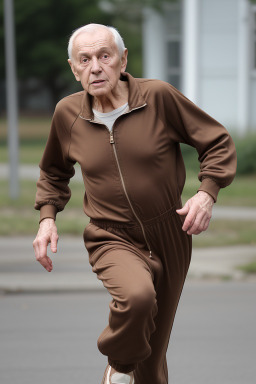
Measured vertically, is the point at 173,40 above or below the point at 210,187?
below

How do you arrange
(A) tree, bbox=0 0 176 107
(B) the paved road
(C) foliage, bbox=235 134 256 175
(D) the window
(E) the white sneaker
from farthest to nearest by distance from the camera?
(A) tree, bbox=0 0 176 107 → (D) the window → (C) foliage, bbox=235 134 256 175 → (B) the paved road → (E) the white sneaker

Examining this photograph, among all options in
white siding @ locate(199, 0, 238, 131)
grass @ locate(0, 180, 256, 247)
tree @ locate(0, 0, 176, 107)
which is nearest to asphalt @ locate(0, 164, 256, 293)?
grass @ locate(0, 180, 256, 247)

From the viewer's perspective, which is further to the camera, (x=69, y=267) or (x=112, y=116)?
(x=69, y=267)

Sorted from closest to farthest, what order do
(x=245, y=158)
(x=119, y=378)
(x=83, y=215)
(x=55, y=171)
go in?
(x=119, y=378) → (x=55, y=171) → (x=83, y=215) → (x=245, y=158)

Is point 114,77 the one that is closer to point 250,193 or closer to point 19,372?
point 19,372

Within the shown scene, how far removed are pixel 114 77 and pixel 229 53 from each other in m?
16.9

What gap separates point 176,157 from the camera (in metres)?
4.11

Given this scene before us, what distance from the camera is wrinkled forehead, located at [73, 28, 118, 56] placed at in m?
3.99

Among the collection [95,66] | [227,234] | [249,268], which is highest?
[95,66]

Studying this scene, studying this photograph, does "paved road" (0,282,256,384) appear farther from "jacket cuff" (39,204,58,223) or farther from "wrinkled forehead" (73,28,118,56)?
"wrinkled forehead" (73,28,118,56)

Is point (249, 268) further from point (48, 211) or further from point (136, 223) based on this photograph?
point (136, 223)

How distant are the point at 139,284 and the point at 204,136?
70 centimetres

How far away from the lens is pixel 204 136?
4.04 meters

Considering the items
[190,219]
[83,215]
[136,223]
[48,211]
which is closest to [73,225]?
[83,215]
